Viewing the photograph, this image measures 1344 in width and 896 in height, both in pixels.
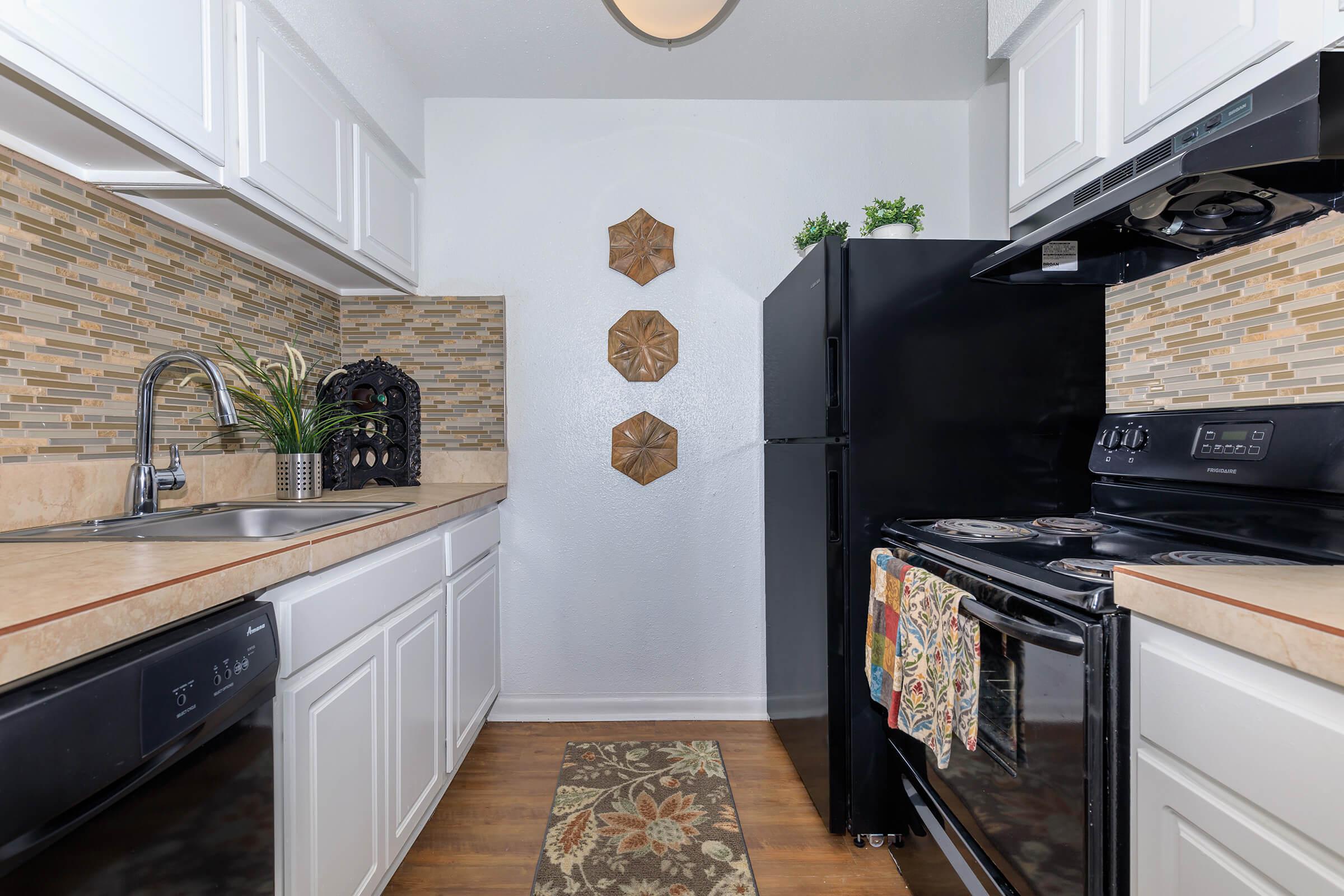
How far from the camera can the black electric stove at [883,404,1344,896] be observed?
934mm

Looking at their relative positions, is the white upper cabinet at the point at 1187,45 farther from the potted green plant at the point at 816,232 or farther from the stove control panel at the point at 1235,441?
the potted green plant at the point at 816,232

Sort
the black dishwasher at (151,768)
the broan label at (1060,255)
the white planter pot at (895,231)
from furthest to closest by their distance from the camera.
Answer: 1. the white planter pot at (895,231)
2. the broan label at (1060,255)
3. the black dishwasher at (151,768)

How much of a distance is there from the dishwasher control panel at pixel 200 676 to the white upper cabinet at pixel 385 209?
59.2 inches

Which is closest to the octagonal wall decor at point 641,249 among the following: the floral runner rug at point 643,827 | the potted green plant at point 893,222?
the potted green plant at point 893,222

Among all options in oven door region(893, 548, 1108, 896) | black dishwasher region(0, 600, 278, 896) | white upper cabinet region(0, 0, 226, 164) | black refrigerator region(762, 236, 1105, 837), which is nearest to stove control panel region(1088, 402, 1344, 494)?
black refrigerator region(762, 236, 1105, 837)

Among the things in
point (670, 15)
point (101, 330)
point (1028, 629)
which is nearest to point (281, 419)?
point (101, 330)

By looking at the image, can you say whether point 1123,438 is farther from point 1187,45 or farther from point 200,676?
point 200,676

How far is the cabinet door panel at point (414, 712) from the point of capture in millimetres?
1518

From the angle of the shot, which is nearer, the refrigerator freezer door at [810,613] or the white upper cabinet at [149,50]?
the white upper cabinet at [149,50]

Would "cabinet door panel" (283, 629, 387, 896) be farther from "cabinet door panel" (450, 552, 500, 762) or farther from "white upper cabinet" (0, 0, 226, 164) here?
"white upper cabinet" (0, 0, 226, 164)

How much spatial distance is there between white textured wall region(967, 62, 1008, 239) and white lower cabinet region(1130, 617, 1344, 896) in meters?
1.95

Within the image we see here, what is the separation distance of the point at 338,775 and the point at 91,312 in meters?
1.12

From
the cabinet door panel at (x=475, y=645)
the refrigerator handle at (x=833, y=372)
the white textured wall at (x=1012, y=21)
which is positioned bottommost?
the cabinet door panel at (x=475, y=645)

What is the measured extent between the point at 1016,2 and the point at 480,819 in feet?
8.63
